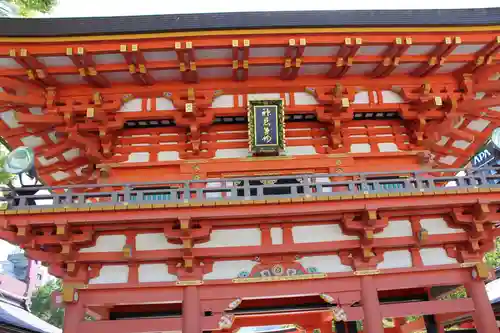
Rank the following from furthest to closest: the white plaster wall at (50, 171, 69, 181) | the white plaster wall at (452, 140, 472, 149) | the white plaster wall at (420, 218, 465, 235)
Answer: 1. the white plaster wall at (50, 171, 69, 181)
2. the white plaster wall at (452, 140, 472, 149)
3. the white plaster wall at (420, 218, 465, 235)

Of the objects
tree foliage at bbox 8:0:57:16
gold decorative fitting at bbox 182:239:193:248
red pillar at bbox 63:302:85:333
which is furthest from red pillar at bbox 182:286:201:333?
tree foliage at bbox 8:0:57:16

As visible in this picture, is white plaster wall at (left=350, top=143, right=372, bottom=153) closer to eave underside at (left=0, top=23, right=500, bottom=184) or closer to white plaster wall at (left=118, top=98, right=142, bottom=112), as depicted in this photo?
eave underside at (left=0, top=23, right=500, bottom=184)

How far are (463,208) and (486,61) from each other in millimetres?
3651

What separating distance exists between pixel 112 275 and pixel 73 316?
40.2 inches

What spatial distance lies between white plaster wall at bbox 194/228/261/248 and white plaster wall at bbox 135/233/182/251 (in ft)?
2.02

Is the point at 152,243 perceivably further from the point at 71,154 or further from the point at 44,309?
the point at 44,309

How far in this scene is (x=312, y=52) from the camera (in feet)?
29.2

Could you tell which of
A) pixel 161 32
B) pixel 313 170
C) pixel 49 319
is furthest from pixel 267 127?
pixel 49 319

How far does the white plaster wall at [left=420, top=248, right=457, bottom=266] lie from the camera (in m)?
8.48

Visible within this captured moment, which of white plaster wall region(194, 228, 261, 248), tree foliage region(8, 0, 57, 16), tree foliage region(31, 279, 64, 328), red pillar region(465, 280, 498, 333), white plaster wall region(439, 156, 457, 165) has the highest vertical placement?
tree foliage region(8, 0, 57, 16)

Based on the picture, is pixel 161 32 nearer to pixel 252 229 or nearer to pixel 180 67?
pixel 180 67

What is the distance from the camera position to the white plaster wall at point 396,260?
27.3ft

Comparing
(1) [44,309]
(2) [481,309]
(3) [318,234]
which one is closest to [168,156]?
(3) [318,234]

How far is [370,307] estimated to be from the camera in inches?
309
